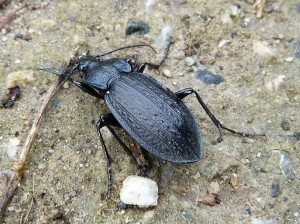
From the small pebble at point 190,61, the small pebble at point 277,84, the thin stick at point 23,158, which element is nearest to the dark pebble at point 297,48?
the small pebble at point 277,84

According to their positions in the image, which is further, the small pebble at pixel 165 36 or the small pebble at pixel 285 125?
the small pebble at pixel 165 36

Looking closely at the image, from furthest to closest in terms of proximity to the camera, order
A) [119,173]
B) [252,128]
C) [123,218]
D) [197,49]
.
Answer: [197,49] < [252,128] < [119,173] < [123,218]

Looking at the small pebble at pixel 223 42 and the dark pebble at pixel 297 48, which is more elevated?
the small pebble at pixel 223 42

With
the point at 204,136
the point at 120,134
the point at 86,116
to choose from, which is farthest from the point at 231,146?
the point at 86,116

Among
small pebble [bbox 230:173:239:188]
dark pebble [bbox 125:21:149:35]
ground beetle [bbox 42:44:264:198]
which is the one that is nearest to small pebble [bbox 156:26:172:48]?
dark pebble [bbox 125:21:149:35]

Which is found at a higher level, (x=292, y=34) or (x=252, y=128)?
(x=292, y=34)

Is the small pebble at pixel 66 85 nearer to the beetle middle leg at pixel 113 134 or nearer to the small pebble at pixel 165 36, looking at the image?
the beetle middle leg at pixel 113 134

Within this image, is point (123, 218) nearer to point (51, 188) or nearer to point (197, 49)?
point (51, 188)
